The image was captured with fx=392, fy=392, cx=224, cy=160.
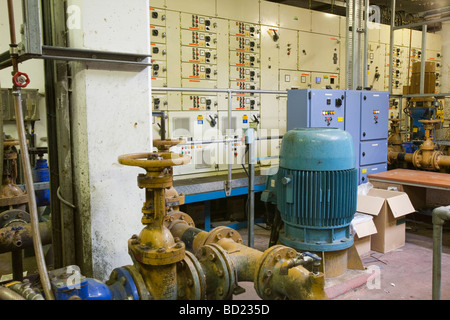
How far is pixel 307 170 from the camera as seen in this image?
3.12 metres

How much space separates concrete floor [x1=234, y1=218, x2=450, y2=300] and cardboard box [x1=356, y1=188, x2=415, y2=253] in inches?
3.7

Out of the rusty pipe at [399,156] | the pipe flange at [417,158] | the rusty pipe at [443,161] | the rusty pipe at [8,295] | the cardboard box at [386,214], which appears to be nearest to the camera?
the rusty pipe at [8,295]

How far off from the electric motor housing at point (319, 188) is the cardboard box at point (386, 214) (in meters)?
0.78

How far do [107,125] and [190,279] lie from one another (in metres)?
0.89

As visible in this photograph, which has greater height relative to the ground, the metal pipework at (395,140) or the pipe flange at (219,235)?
the metal pipework at (395,140)

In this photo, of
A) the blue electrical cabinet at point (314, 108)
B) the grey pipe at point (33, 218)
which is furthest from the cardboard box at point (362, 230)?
the grey pipe at point (33, 218)

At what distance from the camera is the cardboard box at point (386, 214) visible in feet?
12.7

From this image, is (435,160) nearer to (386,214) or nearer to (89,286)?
(386,214)

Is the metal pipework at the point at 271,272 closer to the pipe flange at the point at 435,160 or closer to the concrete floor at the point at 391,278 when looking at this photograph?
the concrete floor at the point at 391,278

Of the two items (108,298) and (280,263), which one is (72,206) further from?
(280,263)

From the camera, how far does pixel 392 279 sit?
11.1 ft
